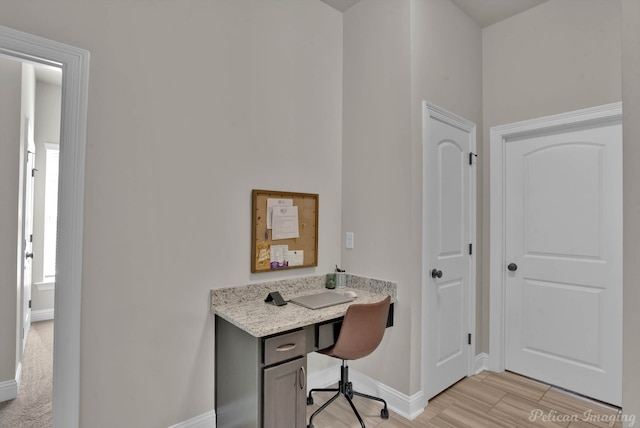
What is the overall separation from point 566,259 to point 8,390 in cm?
417

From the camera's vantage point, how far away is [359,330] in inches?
76.0

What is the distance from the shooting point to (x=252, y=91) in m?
2.18

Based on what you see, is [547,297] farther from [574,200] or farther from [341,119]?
[341,119]

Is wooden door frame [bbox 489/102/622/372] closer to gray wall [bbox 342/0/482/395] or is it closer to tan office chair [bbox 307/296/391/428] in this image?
gray wall [bbox 342/0/482/395]

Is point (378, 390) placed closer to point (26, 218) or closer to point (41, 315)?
point (26, 218)

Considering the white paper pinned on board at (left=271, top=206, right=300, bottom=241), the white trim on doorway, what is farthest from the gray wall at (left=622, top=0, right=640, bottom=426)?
the white trim on doorway

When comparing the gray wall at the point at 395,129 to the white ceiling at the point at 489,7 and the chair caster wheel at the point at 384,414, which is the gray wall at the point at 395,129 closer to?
the white ceiling at the point at 489,7

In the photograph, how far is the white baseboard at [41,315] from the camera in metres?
3.90

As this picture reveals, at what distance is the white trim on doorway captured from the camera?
1541 mm

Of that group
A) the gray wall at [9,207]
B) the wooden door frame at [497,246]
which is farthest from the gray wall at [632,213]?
the gray wall at [9,207]

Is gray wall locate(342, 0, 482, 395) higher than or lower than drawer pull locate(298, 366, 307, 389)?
higher

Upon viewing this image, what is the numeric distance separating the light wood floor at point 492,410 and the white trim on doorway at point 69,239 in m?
1.41

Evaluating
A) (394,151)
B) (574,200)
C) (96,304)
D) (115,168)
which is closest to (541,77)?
(574,200)

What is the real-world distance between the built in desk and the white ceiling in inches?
91.2
